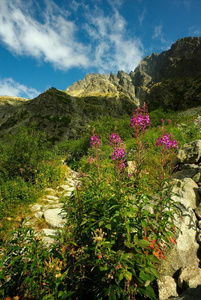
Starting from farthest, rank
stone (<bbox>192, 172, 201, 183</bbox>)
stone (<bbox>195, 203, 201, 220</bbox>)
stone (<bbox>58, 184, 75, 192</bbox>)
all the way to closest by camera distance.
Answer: stone (<bbox>58, 184, 75, 192</bbox>), stone (<bbox>192, 172, 201, 183</bbox>), stone (<bbox>195, 203, 201, 220</bbox>)

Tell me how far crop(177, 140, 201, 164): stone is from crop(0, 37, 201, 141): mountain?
40.8m

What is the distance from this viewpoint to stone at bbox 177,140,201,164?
6649mm

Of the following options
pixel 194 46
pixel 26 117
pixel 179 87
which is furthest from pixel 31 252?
pixel 194 46

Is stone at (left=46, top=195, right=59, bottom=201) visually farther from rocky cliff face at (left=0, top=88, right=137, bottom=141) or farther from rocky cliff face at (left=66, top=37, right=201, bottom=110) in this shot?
rocky cliff face at (left=0, top=88, right=137, bottom=141)

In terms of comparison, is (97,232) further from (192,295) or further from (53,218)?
(53,218)

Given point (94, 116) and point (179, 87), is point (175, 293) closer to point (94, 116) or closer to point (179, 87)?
point (179, 87)

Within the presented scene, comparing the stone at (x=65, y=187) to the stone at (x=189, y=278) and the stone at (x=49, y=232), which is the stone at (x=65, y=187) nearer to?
the stone at (x=49, y=232)

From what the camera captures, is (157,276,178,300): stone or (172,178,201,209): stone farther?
(172,178,201,209): stone

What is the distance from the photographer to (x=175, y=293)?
271 cm

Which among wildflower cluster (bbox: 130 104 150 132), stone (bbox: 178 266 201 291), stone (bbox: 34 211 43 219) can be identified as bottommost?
stone (bbox: 34 211 43 219)

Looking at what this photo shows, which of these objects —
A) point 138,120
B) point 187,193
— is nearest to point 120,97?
point 187,193

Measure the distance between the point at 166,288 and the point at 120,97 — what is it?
13566 cm

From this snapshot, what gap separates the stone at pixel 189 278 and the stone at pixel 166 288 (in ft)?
0.44

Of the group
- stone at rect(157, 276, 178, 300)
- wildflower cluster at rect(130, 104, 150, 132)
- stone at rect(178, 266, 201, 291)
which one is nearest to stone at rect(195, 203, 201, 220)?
stone at rect(178, 266, 201, 291)
